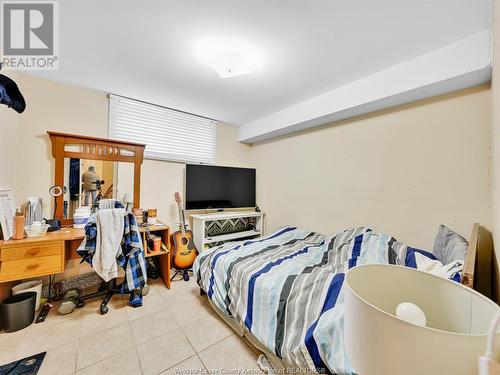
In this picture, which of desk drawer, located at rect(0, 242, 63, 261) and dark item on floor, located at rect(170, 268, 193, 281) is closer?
desk drawer, located at rect(0, 242, 63, 261)

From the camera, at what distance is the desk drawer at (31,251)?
158 centimetres

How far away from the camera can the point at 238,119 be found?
341cm

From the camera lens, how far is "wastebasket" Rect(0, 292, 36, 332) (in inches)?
63.3

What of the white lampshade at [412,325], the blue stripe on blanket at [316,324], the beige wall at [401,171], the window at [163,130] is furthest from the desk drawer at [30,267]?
the beige wall at [401,171]

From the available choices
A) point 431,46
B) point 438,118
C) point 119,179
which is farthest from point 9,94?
point 438,118

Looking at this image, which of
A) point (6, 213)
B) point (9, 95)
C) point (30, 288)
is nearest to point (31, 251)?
point (6, 213)

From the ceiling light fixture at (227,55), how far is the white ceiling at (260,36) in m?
0.07

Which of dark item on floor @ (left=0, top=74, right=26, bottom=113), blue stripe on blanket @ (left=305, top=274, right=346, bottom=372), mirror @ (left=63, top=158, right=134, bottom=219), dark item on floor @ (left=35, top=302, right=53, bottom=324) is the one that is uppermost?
dark item on floor @ (left=0, top=74, right=26, bottom=113)

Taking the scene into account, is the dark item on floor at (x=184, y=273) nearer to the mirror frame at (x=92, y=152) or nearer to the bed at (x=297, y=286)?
the bed at (x=297, y=286)

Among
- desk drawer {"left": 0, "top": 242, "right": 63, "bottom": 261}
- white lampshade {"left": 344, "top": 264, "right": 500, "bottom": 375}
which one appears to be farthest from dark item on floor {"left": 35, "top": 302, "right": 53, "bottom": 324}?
white lampshade {"left": 344, "top": 264, "right": 500, "bottom": 375}

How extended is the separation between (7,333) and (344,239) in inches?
121

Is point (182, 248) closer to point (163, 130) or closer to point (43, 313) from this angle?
point (43, 313)

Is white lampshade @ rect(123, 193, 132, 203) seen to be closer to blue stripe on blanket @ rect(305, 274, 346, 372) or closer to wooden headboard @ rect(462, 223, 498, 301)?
blue stripe on blanket @ rect(305, 274, 346, 372)

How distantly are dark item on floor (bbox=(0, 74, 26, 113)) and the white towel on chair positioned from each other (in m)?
1.14
